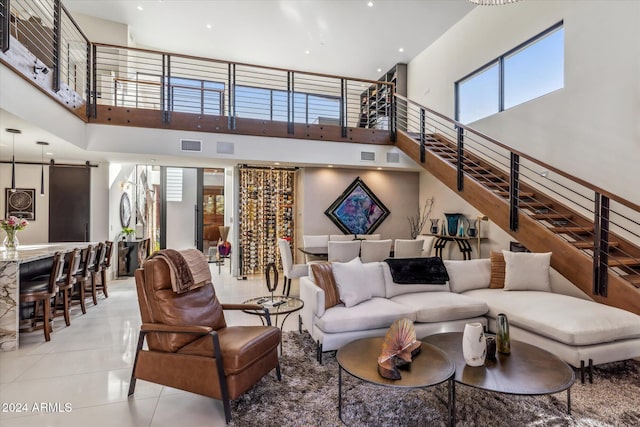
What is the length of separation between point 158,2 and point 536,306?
8.12 meters

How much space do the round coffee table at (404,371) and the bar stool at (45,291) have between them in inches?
134

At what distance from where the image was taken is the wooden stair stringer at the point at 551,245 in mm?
3165

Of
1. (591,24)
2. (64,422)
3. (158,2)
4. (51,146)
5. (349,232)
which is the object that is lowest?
(64,422)

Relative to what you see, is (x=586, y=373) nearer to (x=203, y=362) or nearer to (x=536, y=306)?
(x=536, y=306)

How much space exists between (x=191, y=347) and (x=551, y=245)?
395cm

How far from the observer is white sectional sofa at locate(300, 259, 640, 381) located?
2.79 meters

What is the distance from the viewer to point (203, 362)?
2268 mm

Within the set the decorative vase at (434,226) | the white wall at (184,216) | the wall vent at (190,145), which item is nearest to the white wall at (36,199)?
the wall vent at (190,145)

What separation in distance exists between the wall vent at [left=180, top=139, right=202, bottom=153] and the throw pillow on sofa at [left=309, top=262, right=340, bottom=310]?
3.60 metres

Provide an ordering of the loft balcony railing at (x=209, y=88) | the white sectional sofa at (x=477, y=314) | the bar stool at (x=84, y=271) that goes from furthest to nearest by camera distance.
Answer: the loft balcony railing at (x=209, y=88)
the bar stool at (x=84, y=271)
the white sectional sofa at (x=477, y=314)

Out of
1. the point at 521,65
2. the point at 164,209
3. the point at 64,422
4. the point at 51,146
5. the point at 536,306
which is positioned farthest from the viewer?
the point at 164,209

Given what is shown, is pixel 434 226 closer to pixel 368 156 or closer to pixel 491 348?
pixel 368 156

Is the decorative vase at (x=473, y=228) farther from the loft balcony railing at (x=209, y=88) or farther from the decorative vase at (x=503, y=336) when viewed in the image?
the decorative vase at (x=503, y=336)

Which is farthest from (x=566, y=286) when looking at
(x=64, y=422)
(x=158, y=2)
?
(x=158, y=2)
